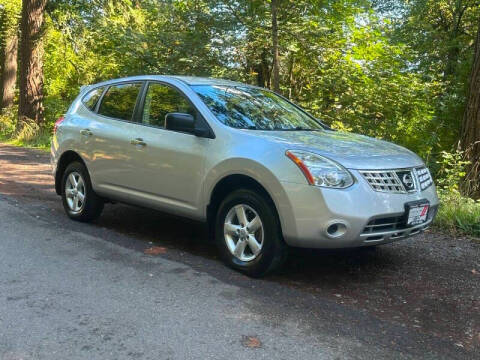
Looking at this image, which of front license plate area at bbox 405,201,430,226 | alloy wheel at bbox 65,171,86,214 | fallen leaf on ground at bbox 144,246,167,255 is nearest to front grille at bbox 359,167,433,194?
front license plate area at bbox 405,201,430,226

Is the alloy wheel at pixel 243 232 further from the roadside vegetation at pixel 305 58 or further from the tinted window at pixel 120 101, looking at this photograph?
the roadside vegetation at pixel 305 58

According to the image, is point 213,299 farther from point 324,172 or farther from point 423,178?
point 423,178

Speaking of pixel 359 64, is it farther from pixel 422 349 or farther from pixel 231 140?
pixel 422 349

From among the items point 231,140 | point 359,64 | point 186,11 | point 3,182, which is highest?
point 186,11

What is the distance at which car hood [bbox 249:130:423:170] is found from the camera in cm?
434

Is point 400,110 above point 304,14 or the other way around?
the other way around

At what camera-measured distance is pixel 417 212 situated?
451 centimetres

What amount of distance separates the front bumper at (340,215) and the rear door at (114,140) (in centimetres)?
215

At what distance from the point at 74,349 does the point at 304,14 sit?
36.3 feet

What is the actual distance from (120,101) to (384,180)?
3.33 m

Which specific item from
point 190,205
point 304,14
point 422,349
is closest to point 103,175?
point 190,205

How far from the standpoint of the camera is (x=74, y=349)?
3.14 m

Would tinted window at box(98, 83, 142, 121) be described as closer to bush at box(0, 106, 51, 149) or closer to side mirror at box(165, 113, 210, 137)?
side mirror at box(165, 113, 210, 137)

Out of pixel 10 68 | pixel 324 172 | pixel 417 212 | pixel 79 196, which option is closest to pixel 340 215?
pixel 324 172
